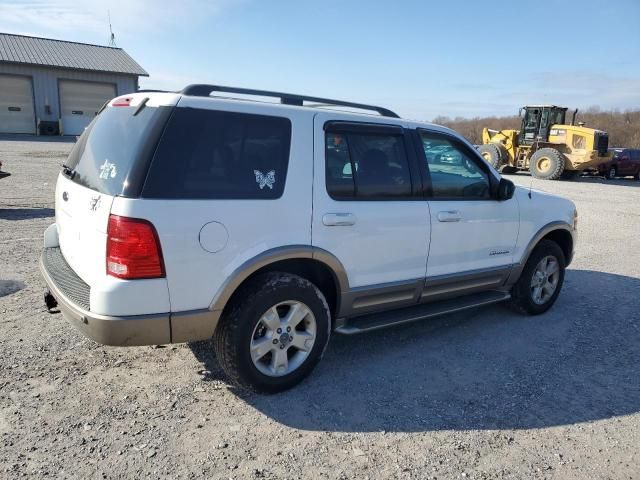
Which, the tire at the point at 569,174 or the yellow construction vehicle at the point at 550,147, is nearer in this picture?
the yellow construction vehicle at the point at 550,147

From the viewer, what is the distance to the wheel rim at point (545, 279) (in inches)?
200

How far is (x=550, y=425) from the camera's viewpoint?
10.5ft

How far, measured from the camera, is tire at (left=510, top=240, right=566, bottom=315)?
4.99 metres

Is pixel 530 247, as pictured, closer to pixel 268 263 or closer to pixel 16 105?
pixel 268 263

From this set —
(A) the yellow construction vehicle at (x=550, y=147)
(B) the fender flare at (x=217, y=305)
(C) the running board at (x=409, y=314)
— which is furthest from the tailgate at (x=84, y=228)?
(A) the yellow construction vehicle at (x=550, y=147)

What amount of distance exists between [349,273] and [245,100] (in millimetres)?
1418

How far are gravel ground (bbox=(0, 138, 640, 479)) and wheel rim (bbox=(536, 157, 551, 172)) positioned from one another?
723 inches

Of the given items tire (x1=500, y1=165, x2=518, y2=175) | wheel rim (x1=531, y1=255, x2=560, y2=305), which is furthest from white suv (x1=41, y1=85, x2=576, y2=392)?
tire (x1=500, y1=165, x2=518, y2=175)

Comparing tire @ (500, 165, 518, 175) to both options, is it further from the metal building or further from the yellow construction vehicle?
the metal building

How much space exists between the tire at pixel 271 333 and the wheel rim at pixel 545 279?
266 centimetres

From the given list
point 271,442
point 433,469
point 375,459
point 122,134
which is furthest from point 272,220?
point 433,469

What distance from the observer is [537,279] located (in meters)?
5.09

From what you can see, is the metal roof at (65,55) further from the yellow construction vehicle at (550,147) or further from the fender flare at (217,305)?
the fender flare at (217,305)

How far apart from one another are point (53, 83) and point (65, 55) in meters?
3.21
